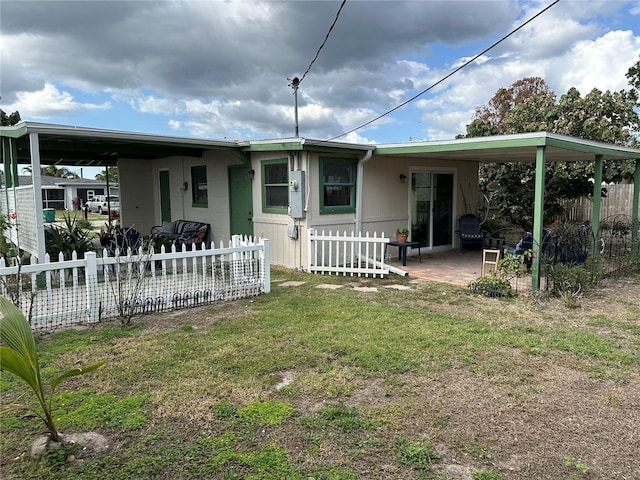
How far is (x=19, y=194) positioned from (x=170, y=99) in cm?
1126

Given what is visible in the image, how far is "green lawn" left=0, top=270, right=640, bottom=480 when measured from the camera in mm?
2475

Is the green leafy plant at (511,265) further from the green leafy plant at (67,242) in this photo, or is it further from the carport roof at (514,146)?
the green leafy plant at (67,242)

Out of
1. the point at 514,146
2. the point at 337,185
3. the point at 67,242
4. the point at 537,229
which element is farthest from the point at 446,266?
the point at 67,242

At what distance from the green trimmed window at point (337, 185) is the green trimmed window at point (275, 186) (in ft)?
2.40

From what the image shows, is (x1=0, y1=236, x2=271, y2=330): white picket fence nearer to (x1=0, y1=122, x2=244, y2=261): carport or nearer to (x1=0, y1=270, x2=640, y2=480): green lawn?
(x1=0, y1=270, x2=640, y2=480): green lawn

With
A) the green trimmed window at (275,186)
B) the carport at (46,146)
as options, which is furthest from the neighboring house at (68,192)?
the green trimmed window at (275,186)

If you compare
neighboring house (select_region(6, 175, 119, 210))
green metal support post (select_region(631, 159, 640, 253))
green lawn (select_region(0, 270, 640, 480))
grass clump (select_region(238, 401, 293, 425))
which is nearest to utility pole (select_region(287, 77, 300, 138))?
green metal support post (select_region(631, 159, 640, 253))

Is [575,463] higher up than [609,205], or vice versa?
[609,205]

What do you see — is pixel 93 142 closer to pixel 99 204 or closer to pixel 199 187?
pixel 199 187

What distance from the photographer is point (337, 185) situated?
29.5 feet

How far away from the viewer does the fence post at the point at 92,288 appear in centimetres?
495

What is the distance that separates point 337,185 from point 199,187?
4165 millimetres

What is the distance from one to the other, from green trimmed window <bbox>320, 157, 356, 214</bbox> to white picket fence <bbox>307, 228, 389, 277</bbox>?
60 cm

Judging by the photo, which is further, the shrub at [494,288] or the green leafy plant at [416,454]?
the shrub at [494,288]
